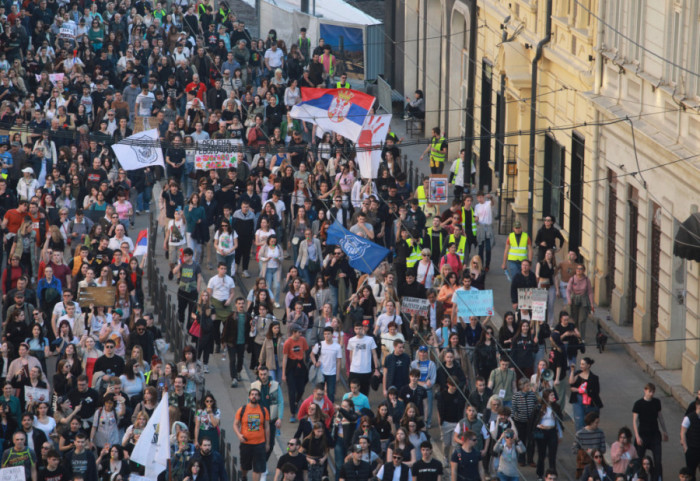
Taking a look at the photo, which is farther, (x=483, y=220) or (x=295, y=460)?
(x=483, y=220)

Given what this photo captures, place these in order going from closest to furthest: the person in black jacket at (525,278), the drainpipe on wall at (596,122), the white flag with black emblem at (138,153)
Result: the person in black jacket at (525,278)
the drainpipe on wall at (596,122)
the white flag with black emblem at (138,153)

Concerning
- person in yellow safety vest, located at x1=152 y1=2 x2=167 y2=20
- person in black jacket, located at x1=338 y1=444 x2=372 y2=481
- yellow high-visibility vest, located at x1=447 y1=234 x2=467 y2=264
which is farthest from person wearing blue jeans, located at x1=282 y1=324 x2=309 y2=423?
person in yellow safety vest, located at x1=152 y1=2 x2=167 y2=20

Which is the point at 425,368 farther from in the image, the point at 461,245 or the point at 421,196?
the point at 421,196

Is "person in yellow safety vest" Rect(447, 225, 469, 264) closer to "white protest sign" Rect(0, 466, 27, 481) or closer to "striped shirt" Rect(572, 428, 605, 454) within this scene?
"striped shirt" Rect(572, 428, 605, 454)

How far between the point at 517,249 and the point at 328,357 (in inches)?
214

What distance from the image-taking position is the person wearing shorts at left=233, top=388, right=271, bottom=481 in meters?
19.6

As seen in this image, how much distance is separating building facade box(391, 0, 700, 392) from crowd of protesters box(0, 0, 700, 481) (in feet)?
4.41

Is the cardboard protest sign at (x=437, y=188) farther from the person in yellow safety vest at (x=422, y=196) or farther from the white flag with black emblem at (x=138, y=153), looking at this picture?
the white flag with black emblem at (x=138, y=153)

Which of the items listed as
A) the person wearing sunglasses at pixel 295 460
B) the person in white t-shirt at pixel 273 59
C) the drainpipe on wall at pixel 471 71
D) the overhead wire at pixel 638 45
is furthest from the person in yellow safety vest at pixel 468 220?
the person in white t-shirt at pixel 273 59

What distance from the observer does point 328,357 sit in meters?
21.9

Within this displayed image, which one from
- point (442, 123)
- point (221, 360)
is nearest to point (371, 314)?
point (221, 360)

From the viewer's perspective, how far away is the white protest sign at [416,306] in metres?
23.1

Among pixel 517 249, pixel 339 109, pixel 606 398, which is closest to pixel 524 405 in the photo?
pixel 606 398

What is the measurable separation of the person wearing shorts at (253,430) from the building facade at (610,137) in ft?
22.2
